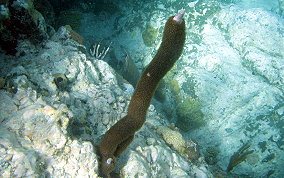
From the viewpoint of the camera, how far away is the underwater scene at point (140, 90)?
6.55 feet

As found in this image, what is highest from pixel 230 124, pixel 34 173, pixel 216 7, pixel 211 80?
pixel 216 7

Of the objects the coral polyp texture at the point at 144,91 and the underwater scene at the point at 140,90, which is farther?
the underwater scene at the point at 140,90

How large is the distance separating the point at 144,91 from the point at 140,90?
0.04 m

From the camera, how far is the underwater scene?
6.55ft

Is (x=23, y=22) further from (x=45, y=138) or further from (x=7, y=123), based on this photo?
(x=45, y=138)

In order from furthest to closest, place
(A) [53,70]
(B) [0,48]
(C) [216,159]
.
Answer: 1. (C) [216,159]
2. (A) [53,70]
3. (B) [0,48]

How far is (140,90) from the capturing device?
6.11ft

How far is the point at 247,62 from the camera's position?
6.09 m

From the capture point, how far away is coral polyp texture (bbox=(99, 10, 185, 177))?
1.48m

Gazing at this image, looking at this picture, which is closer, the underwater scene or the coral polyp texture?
the coral polyp texture

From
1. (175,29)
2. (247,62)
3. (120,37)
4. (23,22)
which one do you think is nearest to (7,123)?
(23,22)

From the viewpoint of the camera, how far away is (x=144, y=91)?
1854 millimetres

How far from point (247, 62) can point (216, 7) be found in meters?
2.11

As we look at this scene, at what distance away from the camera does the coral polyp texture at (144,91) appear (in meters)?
1.48
